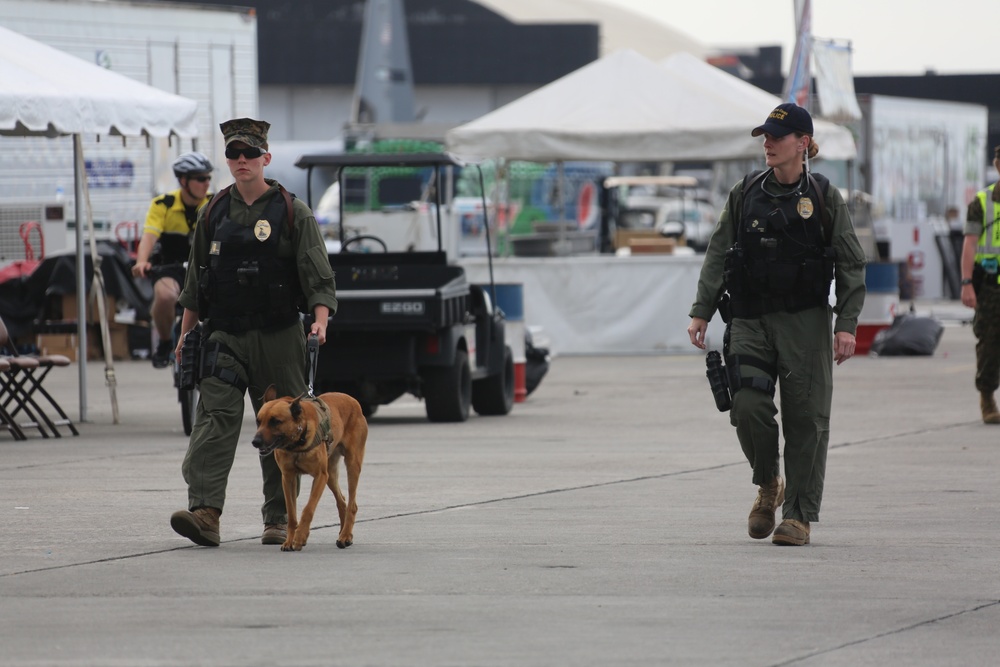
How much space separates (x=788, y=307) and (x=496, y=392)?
7493mm

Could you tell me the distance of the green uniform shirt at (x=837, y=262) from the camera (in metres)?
8.12

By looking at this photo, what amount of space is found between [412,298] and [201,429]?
18.9 feet

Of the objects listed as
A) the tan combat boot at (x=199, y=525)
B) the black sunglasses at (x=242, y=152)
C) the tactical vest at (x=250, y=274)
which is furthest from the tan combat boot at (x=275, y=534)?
A: the black sunglasses at (x=242, y=152)

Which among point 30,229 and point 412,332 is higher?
point 30,229

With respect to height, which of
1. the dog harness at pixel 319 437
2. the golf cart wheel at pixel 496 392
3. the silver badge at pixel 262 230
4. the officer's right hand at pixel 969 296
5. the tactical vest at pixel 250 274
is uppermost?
the silver badge at pixel 262 230

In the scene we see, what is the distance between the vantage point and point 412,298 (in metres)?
13.9

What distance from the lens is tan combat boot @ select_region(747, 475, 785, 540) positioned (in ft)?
27.2

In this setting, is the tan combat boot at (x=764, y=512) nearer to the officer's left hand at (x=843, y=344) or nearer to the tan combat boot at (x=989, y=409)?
the officer's left hand at (x=843, y=344)

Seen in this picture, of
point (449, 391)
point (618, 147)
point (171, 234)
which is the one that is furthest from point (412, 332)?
point (618, 147)

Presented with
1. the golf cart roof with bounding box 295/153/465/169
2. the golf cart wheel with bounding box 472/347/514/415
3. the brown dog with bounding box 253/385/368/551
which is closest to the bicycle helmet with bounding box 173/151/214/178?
the golf cart roof with bounding box 295/153/465/169

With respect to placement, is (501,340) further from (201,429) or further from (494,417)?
(201,429)

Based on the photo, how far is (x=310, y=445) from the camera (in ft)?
25.4

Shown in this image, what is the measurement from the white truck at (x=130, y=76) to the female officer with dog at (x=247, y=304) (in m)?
15.6

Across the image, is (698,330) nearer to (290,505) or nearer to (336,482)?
(336,482)
